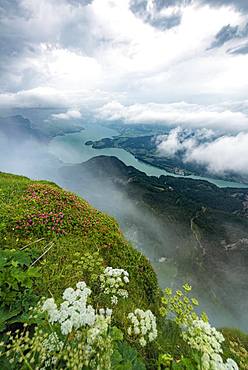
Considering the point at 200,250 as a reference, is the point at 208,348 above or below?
above

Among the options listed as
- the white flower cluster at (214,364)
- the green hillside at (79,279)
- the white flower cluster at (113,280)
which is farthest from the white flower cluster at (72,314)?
the white flower cluster at (214,364)

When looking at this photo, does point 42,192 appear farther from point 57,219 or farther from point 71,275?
point 71,275

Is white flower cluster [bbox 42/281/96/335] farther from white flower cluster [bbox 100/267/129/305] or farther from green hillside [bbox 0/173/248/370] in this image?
white flower cluster [bbox 100/267/129/305]

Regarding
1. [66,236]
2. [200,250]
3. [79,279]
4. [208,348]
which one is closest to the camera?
[208,348]

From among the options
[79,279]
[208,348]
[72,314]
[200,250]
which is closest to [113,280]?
[72,314]

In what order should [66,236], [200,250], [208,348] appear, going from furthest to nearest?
1. [200,250]
2. [66,236]
3. [208,348]

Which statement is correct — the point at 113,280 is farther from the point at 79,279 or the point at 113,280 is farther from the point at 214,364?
the point at 79,279

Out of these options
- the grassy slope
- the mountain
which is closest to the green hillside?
the grassy slope

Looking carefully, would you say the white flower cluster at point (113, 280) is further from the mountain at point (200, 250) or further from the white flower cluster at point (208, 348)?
the mountain at point (200, 250)

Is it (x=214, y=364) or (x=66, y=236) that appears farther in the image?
(x=66, y=236)

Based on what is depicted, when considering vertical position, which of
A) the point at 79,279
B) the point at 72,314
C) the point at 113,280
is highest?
the point at 72,314

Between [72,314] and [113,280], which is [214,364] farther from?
[113,280]
